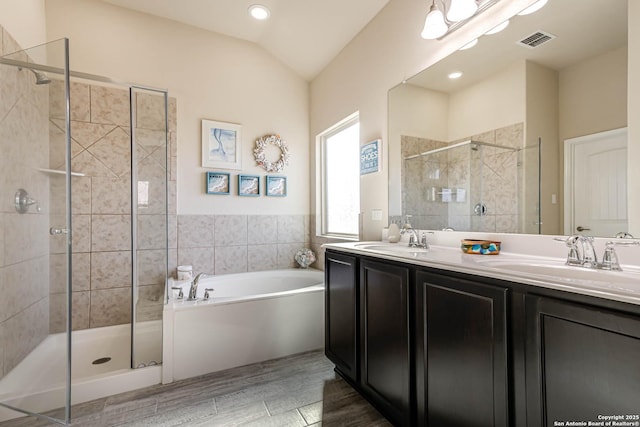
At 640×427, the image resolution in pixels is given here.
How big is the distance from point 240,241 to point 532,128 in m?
A: 2.59

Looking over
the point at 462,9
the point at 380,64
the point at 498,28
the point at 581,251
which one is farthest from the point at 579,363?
the point at 380,64

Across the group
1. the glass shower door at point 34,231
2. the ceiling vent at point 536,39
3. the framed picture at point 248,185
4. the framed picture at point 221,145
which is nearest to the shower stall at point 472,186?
the ceiling vent at point 536,39

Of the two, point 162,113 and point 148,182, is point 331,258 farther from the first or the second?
point 162,113

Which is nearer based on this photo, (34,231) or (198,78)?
(34,231)

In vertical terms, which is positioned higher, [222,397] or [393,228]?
[393,228]

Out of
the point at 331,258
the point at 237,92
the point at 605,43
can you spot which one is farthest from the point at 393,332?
the point at 237,92

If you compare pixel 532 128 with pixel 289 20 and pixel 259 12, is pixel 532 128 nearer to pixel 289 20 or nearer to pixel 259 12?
pixel 289 20

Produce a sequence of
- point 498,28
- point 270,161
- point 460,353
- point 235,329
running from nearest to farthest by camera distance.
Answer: point 460,353 < point 498,28 < point 235,329 < point 270,161

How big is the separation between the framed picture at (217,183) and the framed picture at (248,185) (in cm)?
14

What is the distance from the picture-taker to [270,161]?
3.22 meters

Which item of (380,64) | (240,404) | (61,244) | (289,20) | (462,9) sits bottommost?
(240,404)

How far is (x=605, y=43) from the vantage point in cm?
113

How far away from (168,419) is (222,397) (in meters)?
0.29

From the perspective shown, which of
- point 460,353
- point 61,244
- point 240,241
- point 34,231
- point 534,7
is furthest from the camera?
point 240,241
